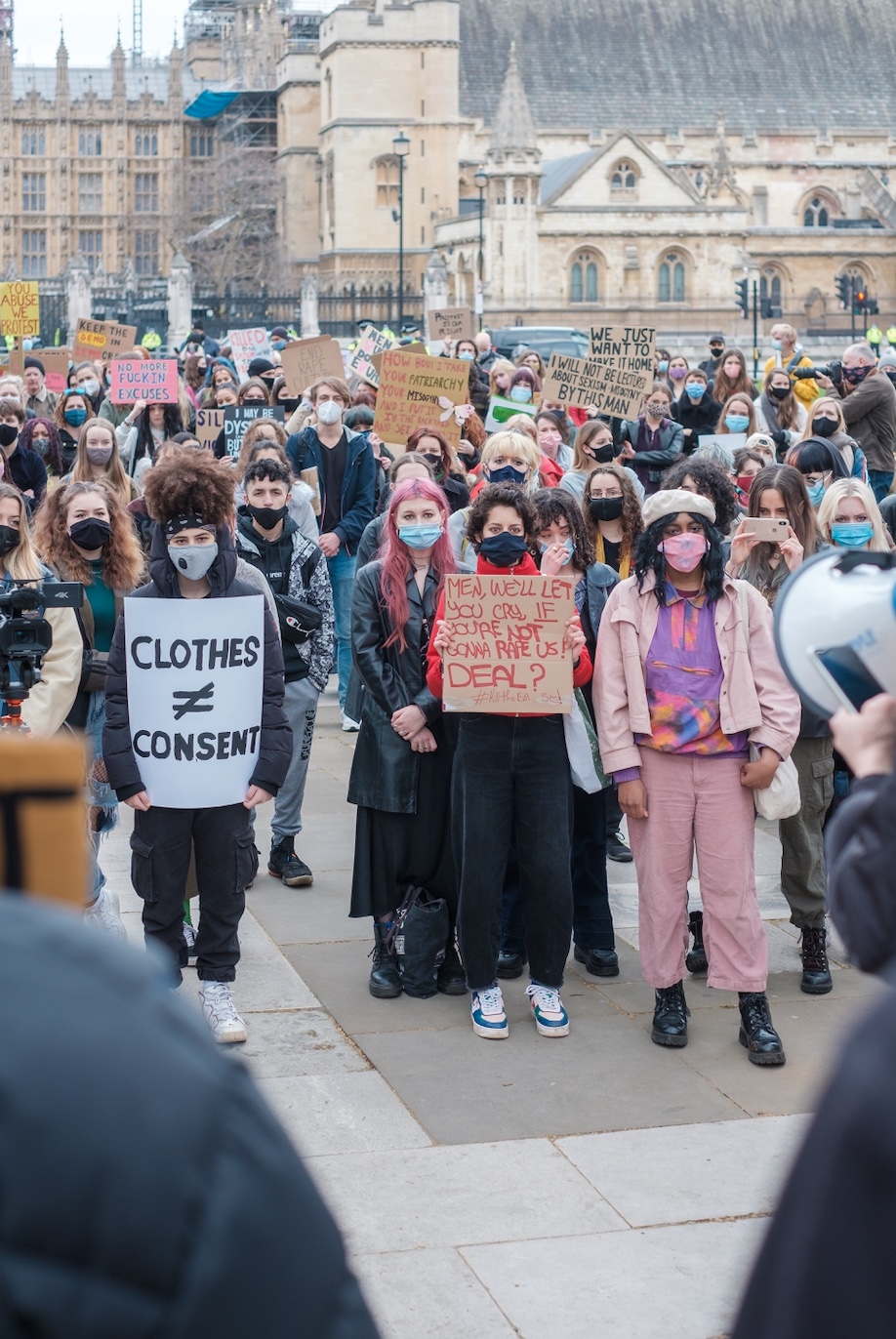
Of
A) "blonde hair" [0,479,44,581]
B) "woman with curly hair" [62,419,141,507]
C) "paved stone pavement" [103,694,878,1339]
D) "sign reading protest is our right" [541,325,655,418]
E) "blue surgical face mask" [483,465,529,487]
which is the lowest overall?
"paved stone pavement" [103,694,878,1339]

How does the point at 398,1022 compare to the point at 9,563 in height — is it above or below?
below

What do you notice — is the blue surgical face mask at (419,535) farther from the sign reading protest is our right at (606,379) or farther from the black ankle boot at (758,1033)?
the sign reading protest is our right at (606,379)

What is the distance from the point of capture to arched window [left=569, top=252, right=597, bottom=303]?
2721 inches

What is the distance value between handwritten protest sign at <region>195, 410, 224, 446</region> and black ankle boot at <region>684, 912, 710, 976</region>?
7404 mm

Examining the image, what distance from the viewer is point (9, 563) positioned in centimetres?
570

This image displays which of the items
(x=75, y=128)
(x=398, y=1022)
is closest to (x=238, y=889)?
(x=398, y=1022)

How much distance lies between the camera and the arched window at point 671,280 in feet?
226

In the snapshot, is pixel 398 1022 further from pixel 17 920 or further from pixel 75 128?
pixel 75 128

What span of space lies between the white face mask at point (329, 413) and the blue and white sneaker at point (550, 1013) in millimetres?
5117

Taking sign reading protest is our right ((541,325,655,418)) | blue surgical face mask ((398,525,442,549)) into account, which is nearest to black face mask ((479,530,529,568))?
blue surgical face mask ((398,525,442,549))

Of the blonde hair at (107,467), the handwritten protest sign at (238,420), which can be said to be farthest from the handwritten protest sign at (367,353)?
the blonde hair at (107,467)

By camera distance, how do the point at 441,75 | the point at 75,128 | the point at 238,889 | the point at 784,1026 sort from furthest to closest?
the point at 75,128
the point at 441,75
the point at 784,1026
the point at 238,889

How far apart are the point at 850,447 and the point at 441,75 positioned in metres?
72.4

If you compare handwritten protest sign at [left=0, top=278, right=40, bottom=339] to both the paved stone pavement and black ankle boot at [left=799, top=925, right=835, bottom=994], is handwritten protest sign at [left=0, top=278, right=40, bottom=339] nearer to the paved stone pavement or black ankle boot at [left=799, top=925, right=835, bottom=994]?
the paved stone pavement
